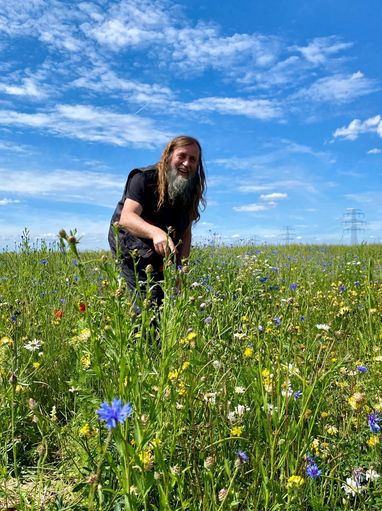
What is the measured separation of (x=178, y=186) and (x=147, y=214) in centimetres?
35

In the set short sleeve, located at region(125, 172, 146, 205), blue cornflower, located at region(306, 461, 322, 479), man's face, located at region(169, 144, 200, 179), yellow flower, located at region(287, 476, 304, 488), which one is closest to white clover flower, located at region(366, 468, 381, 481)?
blue cornflower, located at region(306, 461, 322, 479)

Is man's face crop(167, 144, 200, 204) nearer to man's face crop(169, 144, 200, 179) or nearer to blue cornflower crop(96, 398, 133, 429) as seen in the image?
man's face crop(169, 144, 200, 179)

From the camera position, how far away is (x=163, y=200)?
12.8ft

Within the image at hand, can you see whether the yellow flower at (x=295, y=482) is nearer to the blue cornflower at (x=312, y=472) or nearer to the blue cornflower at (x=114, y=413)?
the blue cornflower at (x=312, y=472)

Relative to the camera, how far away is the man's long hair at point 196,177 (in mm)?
3936

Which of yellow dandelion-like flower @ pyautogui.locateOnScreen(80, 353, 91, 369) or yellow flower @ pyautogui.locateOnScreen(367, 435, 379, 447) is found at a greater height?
yellow dandelion-like flower @ pyautogui.locateOnScreen(80, 353, 91, 369)

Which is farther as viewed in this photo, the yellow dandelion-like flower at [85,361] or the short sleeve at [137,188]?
the short sleeve at [137,188]

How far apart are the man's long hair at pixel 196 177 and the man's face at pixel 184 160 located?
0.15 feet

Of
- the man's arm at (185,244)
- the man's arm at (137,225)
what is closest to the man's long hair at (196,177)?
the man's arm at (185,244)

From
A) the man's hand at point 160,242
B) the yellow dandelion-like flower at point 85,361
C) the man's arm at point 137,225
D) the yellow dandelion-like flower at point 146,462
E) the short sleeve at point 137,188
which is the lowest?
the yellow dandelion-like flower at point 146,462

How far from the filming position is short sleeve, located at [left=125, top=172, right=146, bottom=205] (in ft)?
12.2

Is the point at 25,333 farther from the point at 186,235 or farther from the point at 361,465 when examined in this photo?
the point at 361,465

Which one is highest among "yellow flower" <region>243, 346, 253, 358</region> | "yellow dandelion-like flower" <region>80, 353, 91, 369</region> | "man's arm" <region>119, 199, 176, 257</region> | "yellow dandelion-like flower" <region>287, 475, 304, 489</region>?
"man's arm" <region>119, 199, 176, 257</region>

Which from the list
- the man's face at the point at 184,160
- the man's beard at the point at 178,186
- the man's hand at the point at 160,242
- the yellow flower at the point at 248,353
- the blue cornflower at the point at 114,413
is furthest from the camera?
the man's face at the point at 184,160
